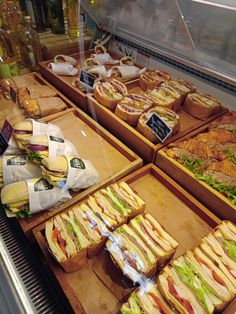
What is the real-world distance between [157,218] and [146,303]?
503mm

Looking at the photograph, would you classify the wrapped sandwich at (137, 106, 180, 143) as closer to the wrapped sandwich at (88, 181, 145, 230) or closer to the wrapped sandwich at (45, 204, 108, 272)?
the wrapped sandwich at (88, 181, 145, 230)

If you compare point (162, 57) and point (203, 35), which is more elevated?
point (203, 35)

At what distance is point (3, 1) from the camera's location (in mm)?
2168

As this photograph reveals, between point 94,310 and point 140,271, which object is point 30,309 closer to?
point 94,310

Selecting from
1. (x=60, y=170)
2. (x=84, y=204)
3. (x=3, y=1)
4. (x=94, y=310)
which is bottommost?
(x=94, y=310)

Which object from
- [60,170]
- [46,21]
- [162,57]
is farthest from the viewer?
[46,21]

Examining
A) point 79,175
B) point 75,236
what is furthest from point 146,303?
point 79,175

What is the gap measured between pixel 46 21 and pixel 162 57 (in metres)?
1.39

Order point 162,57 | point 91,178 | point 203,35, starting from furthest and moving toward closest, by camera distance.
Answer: point 162,57 → point 203,35 → point 91,178

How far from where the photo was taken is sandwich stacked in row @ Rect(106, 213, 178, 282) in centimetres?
107

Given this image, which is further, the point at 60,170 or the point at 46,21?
the point at 46,21

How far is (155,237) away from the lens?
46.8 inches

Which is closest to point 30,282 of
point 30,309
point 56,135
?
point 30,309

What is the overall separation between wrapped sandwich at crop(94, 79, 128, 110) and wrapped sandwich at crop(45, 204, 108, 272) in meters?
1.00
